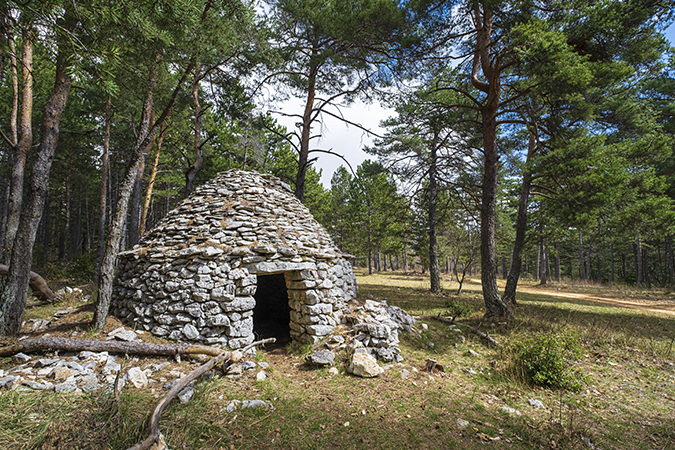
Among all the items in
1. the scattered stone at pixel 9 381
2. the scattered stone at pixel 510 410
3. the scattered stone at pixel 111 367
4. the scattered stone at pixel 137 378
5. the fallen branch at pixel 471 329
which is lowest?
the scattered stone at pixel 510 410

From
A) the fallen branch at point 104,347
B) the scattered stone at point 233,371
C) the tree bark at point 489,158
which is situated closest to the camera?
the fallen branch at point 104,347

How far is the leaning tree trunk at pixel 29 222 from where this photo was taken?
4773 millimetres

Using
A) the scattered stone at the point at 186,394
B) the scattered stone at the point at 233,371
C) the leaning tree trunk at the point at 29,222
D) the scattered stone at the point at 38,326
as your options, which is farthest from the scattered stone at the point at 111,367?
the leaning tree trunk at the point at 29,222

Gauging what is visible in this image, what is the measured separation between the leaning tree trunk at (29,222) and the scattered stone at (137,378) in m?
3.19

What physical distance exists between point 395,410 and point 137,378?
11.7ft

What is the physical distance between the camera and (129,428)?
8.38 feet

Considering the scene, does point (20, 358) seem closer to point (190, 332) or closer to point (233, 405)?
point (190, 332)

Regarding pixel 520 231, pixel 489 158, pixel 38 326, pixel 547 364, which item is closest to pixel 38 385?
pixel 38 326

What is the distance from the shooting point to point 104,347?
13.3 feet

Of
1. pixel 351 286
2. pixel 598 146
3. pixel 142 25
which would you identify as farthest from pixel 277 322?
pixel 598 146

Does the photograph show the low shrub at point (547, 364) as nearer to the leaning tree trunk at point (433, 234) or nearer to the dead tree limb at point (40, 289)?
the leaning tree trunk at point (433, 234)

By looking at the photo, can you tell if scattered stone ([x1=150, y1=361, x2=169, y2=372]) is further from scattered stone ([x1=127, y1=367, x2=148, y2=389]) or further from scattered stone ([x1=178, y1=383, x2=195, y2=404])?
scattered stone ([x1=178, y1=383, x2=195, y2=404])

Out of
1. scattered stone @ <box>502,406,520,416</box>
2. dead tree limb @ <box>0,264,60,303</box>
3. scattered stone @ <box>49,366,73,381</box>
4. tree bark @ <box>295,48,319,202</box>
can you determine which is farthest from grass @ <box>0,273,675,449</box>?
tree bark @ <box>295,48,319,202</box>

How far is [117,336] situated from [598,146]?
11.9 metres
